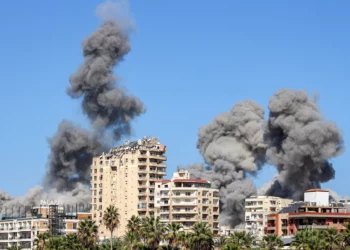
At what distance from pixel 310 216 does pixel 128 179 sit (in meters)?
45.0

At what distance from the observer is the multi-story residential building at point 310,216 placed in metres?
157

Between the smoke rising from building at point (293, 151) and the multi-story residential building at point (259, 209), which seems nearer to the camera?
the multi-story residential building at point (259, 209)

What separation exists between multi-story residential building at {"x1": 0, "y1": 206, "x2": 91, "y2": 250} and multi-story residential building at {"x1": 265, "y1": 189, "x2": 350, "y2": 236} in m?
43.4

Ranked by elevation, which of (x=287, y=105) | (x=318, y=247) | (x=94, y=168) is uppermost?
(x=287, y=105)

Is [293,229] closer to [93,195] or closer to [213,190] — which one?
[213,190]

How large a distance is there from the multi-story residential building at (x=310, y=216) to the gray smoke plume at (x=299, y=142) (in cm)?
2009

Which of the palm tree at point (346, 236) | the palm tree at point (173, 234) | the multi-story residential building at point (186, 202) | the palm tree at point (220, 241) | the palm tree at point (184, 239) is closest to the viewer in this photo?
the palm tree at point (346, 236)

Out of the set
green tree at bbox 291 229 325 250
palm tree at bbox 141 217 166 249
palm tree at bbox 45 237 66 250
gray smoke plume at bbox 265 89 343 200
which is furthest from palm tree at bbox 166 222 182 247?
gray smoke plume at bbox 265 89 343 200

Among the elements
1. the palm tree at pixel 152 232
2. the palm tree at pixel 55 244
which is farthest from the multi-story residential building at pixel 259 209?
the palm tree at pixel 55 244

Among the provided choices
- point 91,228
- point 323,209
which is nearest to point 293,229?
point 323,209

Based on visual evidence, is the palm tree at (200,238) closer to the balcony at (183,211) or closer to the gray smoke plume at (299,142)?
the balcony at (183,211)

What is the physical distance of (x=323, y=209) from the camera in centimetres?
16125

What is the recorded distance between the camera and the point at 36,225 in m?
185

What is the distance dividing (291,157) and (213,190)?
18.4 meters
